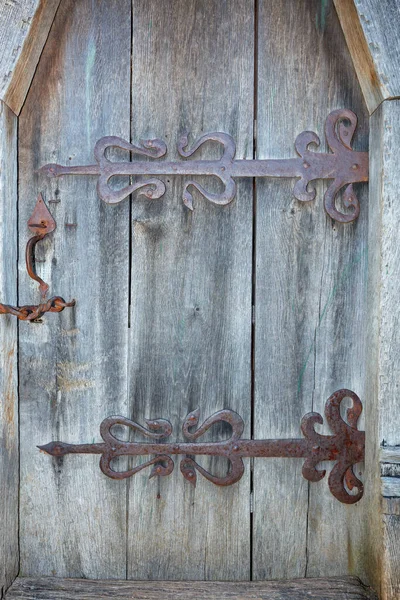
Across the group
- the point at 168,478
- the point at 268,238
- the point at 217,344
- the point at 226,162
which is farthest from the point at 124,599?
the point at 226,162

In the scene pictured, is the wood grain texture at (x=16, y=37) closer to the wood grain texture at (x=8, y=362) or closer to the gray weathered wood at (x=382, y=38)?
the wood grain texture at (x=8, y=362)

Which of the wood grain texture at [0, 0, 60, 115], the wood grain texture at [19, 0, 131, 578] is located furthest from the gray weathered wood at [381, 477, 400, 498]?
the wood grain texture at [0, 0, 60, 115]

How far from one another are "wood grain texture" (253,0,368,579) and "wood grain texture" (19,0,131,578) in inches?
12.2

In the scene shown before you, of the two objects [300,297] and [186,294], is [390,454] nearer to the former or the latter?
[300,297]

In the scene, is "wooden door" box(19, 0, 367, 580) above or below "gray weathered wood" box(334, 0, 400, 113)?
below

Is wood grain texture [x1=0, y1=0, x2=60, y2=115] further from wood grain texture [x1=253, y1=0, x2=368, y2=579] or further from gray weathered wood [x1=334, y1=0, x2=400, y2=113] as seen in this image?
gray weathered wood [x1=334, y1=0, x2=400, y2=113]

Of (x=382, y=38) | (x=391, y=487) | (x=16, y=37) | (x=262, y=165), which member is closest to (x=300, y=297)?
(x=262, y=165)

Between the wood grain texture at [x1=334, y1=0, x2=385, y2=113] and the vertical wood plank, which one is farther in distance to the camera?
the vertical wood plank

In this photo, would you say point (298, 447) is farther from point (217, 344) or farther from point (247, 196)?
point (247, 196)

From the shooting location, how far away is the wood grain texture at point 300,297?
1334mm

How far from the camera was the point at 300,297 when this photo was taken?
A: 53.1 inches

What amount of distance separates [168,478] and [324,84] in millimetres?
937

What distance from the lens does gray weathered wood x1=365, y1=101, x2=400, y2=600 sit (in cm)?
120

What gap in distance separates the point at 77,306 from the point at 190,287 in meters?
0.26
